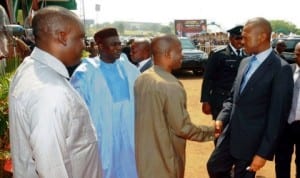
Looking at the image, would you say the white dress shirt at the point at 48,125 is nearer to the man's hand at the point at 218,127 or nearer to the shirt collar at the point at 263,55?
the man's hand at the point at 218,127

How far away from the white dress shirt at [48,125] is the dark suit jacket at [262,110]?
1.54 meters

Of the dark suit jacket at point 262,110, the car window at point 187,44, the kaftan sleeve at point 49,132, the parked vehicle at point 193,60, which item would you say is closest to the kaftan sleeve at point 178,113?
the dark suit jacket at point 262,110

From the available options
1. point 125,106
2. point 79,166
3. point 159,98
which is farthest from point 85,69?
point 79,166

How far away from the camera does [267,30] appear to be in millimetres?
3168

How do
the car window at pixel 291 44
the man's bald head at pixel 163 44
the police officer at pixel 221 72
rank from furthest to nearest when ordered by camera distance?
the car window at pixel 291 44, the police officer at pixel 221 72, the man's bald head at pixel 163 44

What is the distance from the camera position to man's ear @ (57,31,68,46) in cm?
190

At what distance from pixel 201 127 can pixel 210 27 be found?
48.4 meters

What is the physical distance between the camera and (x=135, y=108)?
317 cm

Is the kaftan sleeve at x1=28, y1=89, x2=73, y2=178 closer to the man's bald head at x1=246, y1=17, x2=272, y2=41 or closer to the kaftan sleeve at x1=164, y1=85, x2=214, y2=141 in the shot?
the kaftan sleeve at x1=164, y1=85, x2=214, y2=141

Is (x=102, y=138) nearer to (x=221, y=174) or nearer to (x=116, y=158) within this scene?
(x=116, y=158)

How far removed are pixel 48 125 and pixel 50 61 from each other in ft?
1.14

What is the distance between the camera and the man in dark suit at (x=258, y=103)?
3018mm

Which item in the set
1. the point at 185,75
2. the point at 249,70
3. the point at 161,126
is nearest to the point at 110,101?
the point at 161,126

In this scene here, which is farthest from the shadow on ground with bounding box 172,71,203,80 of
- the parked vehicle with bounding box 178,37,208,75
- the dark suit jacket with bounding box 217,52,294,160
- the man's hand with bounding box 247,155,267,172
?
the man's hand with bounding box 247,155,267,172
